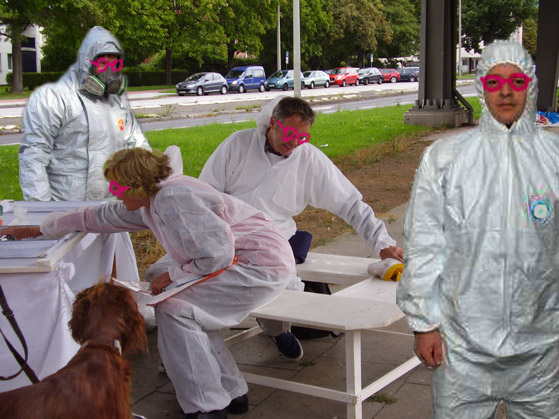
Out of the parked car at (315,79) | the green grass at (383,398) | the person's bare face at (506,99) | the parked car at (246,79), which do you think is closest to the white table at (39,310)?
the green grass at (383,398)

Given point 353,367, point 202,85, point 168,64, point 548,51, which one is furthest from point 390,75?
point 353,367

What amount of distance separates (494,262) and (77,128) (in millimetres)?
3327

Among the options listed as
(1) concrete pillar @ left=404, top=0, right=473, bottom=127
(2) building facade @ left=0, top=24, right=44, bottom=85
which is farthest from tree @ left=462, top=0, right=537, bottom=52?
(1) concrete pillar @ left=404, top=0, right=473, bottom=127

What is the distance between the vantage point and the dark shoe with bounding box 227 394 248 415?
401 centimetres

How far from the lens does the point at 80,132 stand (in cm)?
496

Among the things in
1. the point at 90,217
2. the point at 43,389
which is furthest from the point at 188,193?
the point at 43,389

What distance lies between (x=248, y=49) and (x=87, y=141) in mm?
49883

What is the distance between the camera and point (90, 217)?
4.18 m

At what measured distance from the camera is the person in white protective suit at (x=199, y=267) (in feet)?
12.3

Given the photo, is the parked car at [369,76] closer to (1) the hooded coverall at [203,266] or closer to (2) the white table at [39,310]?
(1) the hooded coverall at [203,266]

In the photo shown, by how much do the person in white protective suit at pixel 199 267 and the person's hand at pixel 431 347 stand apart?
5.21ft

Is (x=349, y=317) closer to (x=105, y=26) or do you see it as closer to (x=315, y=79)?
(x=105, y=26)

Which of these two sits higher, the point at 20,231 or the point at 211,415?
the point at 20,231

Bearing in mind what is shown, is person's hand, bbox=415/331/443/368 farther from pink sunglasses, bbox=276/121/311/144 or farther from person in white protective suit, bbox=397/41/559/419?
pink sunglasses, bbox=276/121/311/144
